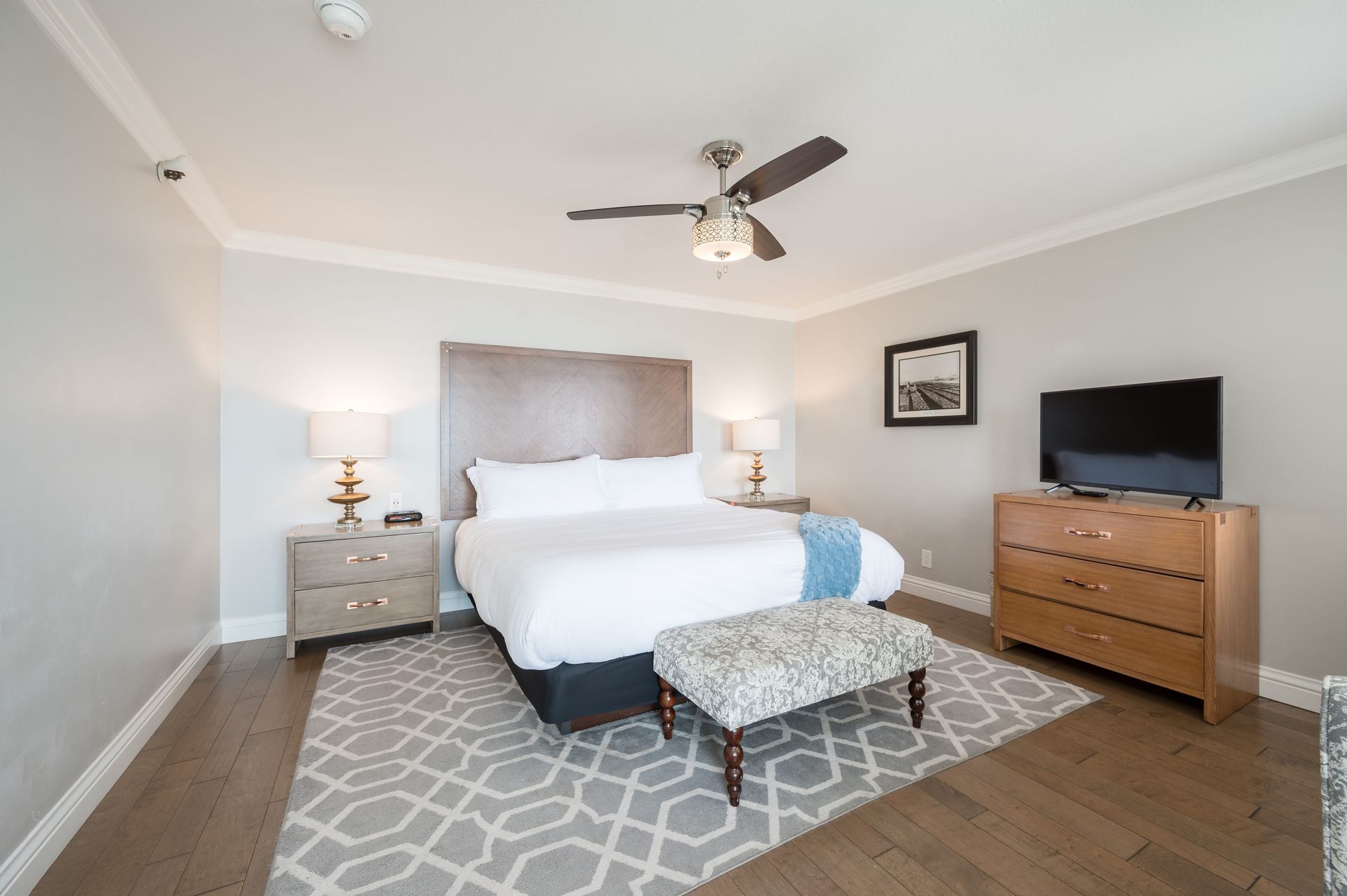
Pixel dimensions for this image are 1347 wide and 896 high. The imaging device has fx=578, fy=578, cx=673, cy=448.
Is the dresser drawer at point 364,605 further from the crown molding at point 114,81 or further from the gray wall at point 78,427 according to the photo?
the crown molding at point 114,81

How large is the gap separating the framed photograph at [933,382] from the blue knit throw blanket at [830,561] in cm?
171

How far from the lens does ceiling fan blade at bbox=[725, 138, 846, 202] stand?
6.25 feet

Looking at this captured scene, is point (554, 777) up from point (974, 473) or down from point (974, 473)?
down

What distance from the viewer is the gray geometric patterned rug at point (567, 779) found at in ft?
5.30

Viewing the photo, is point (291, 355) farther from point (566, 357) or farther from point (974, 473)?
point (974, 473)

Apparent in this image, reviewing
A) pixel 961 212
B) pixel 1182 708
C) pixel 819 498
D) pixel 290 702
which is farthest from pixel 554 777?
pixel 819 498

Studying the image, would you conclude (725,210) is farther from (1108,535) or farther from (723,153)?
(1108,535)

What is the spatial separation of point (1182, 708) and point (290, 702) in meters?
3.97

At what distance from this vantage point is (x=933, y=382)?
415cm

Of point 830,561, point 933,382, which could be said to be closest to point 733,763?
point 830,561

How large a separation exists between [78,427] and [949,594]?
4579mm

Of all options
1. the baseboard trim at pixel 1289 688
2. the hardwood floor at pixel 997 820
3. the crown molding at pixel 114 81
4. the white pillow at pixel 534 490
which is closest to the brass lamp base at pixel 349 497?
the white pillow at pixel 534 490

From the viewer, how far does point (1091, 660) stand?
112 inches

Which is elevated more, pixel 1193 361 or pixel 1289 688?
pixel 1193 361
